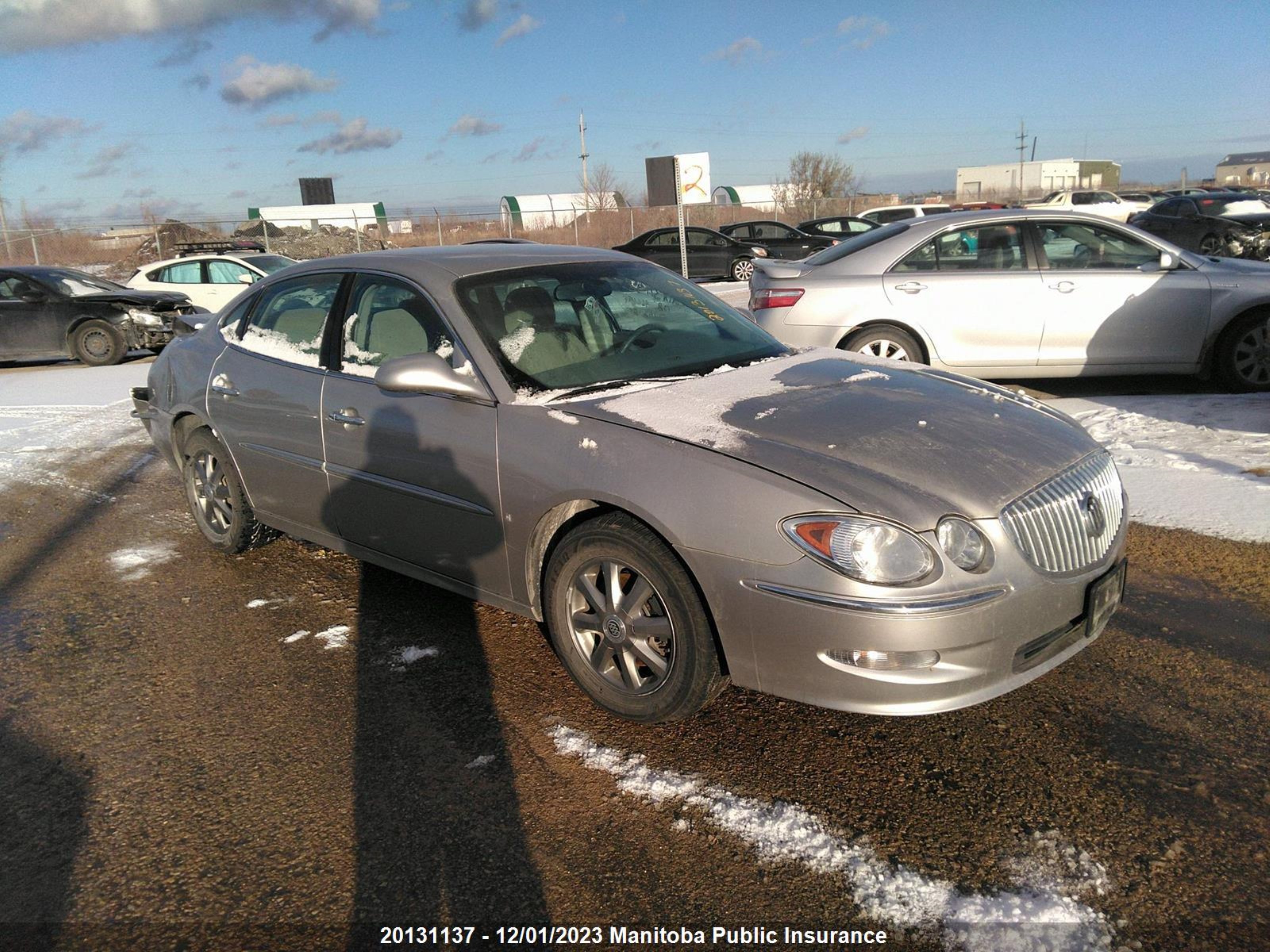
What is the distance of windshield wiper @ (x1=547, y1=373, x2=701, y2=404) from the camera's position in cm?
356

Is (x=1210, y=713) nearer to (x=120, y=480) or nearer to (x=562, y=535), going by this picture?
(x=562, y=535)

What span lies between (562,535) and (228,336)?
2.74 meters

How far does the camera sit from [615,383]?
371 centimetres

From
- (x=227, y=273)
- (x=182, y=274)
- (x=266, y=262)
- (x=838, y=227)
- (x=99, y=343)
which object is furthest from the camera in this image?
(x=838, y=227)

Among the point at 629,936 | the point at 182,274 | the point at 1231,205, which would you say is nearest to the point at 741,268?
the point at 1231,205

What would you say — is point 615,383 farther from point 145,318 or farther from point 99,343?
point 99,343

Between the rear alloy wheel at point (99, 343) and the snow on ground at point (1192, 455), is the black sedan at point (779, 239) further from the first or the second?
the snow on ground at point (1192, 455)

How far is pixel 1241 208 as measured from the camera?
21.5 m

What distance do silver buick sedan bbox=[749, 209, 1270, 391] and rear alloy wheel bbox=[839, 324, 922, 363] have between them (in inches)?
0.4

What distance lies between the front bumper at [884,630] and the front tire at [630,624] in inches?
4.3

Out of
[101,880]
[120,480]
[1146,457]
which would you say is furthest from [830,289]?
[101,880]

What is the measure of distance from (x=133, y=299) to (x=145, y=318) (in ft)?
1.03

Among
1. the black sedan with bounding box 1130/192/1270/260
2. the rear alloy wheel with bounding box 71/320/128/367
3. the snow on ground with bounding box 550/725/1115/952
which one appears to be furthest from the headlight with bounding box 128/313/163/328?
the black sedan with bounding box 1130/192/1270/260

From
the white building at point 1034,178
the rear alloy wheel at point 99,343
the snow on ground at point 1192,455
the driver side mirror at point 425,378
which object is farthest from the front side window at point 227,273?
the white building at point 1034,178
